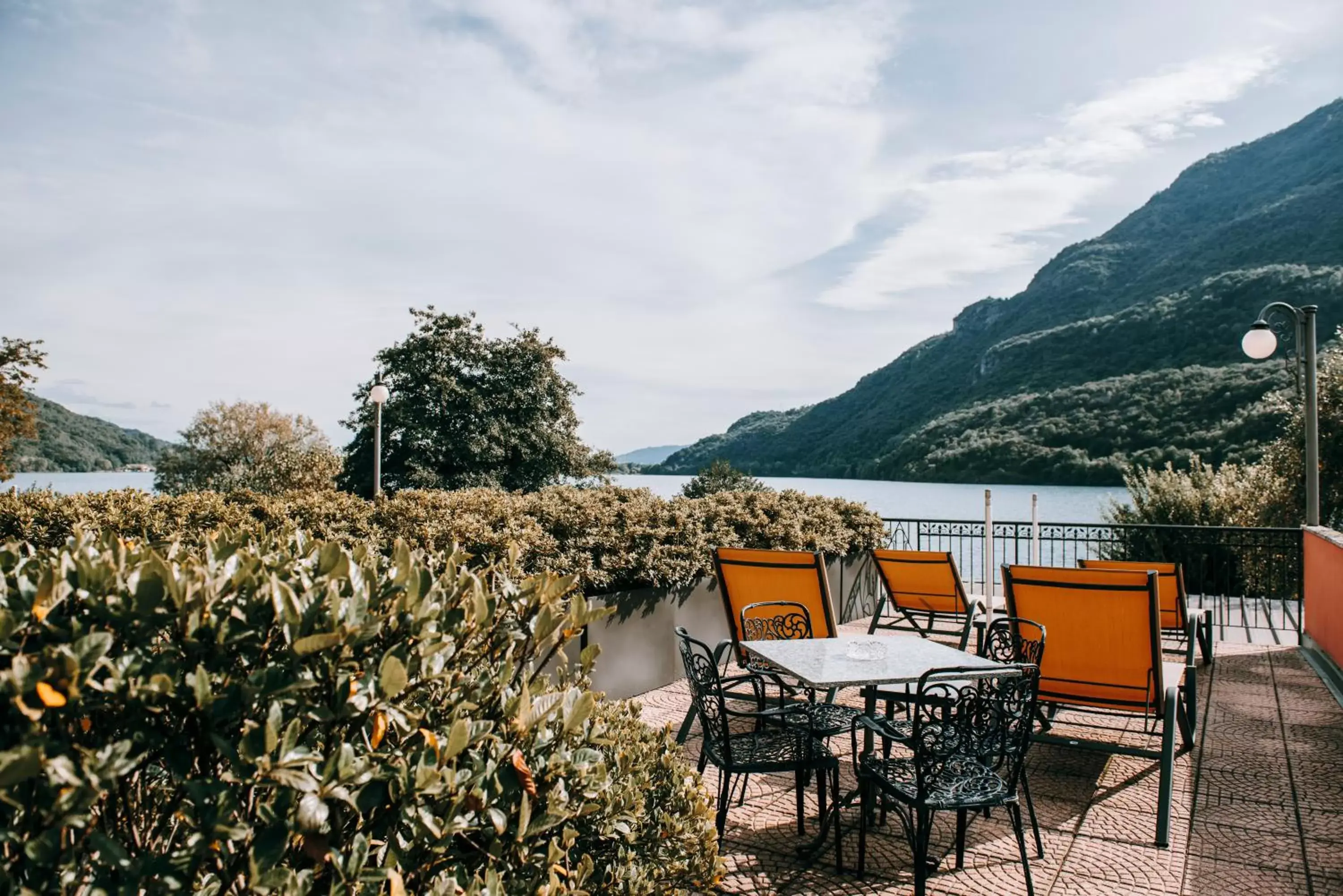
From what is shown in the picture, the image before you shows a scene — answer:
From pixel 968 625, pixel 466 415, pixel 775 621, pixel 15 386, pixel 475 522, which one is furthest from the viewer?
pixel 466 415

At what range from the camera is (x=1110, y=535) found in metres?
13.0

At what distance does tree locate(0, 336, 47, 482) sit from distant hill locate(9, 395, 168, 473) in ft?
27.6

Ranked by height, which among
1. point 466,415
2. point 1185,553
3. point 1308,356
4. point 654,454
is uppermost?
point 466,415

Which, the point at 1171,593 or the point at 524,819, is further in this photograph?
the point at 1171,593

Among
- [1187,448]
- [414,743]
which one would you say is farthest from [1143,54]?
[1187,448]

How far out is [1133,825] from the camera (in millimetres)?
3326

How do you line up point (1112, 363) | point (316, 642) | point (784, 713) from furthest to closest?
point (1112, 363), point (784, 713), point (316, 642)

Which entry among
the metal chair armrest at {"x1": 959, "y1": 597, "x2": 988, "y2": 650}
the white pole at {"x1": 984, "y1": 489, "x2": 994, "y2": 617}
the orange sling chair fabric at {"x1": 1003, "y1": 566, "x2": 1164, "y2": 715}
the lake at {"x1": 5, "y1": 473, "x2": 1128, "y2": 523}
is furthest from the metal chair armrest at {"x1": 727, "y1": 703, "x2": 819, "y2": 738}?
the lake at {"x1": 5, "y1": 473, "x2": 1128, "y2": 523}

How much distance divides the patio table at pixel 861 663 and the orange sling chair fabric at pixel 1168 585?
2263 millimetres

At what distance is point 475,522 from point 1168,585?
4679 millimetres

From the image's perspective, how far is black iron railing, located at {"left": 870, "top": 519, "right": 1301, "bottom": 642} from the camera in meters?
7.88

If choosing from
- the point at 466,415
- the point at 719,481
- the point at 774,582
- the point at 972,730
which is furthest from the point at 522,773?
the point at 466,415

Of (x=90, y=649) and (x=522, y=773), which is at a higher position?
(x=90, y=649)

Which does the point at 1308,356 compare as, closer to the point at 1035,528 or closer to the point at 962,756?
the point at 1035,528
